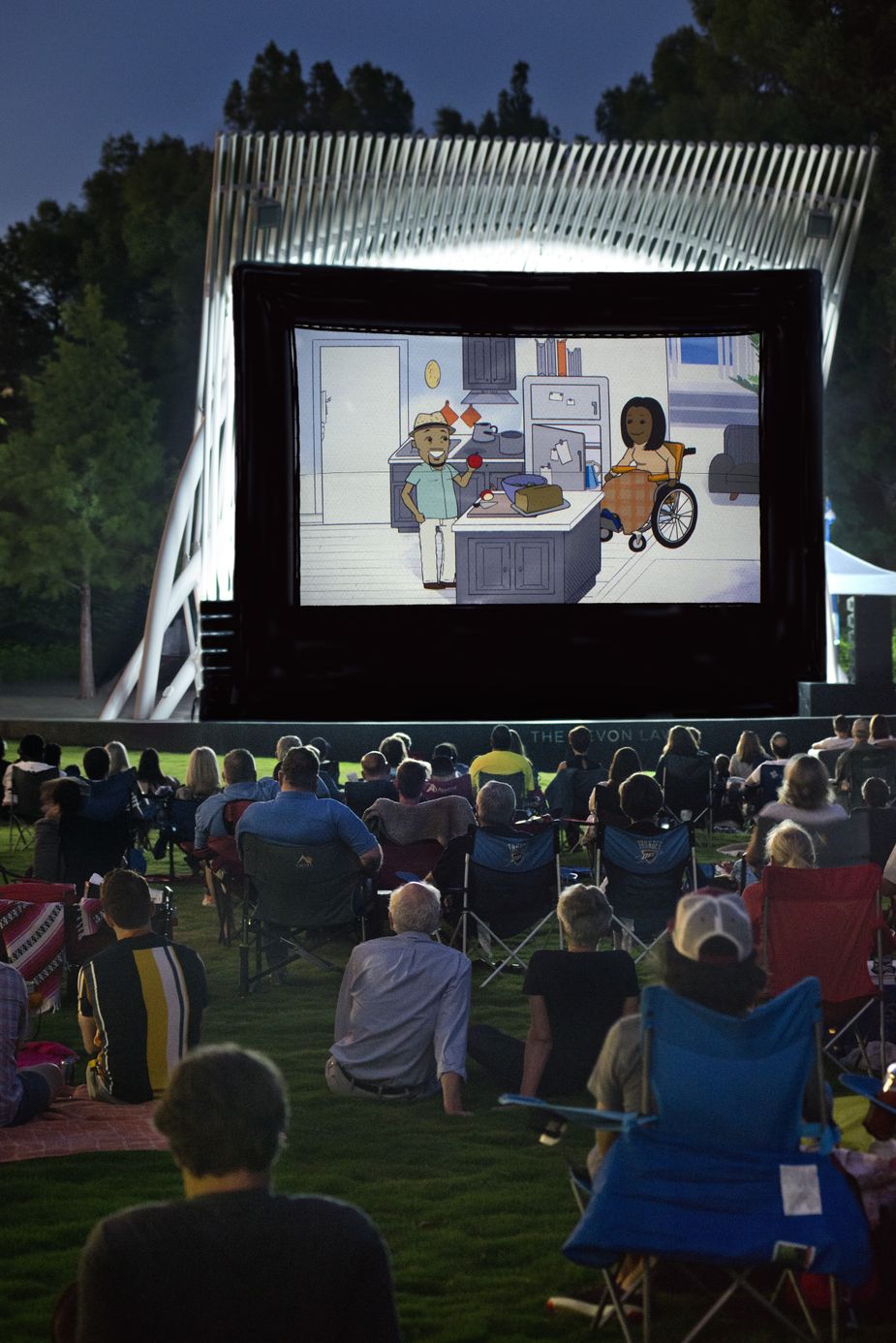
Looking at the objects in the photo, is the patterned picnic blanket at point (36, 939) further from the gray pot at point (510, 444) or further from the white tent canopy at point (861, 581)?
the white tent canopy at point (861, 581)

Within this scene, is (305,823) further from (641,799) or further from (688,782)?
(688,782)

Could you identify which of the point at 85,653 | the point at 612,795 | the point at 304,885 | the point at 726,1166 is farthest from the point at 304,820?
the point at 85,653

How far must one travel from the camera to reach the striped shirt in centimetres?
510

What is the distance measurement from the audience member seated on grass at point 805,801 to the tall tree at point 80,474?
A: 29.1 m

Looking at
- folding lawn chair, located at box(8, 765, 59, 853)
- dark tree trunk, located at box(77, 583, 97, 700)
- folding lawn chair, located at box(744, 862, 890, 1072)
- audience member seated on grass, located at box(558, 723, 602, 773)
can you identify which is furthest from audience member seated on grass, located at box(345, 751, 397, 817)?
dark tree trunk, located at box(77, 583, 97, 700)

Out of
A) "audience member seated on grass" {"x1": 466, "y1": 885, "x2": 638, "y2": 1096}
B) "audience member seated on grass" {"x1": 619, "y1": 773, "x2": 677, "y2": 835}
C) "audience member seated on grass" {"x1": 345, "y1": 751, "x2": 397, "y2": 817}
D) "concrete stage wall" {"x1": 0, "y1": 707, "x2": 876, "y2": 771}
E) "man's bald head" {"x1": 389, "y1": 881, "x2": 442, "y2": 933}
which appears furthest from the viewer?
"concrete stage wall" {"x1": 0, "y1": 707, "x2": 876, "y2": 771}

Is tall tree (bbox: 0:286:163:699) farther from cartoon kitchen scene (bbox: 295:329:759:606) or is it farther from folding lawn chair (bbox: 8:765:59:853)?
cartoon kitchen scene (bbox: 295:329:759:606)

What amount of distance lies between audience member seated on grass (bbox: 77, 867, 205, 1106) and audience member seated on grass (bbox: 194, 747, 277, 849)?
9.83 feet

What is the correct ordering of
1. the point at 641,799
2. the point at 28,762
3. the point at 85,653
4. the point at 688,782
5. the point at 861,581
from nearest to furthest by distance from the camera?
the point at 641,799, the point at 688,782, the point at 28,762, the point at 861,581, the point at 85,653

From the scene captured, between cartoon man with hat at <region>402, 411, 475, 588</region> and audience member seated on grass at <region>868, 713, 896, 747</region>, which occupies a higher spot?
cartoon man with hat at <region>402, 411, 475, 588</region>

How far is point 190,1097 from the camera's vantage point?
91.6 inches

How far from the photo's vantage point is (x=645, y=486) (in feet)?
31.4

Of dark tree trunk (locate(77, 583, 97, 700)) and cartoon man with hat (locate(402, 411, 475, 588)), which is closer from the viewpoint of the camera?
cartoon man with hat (locate(402, 411, 475, 588))

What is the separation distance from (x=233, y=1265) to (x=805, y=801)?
5.41 metres
